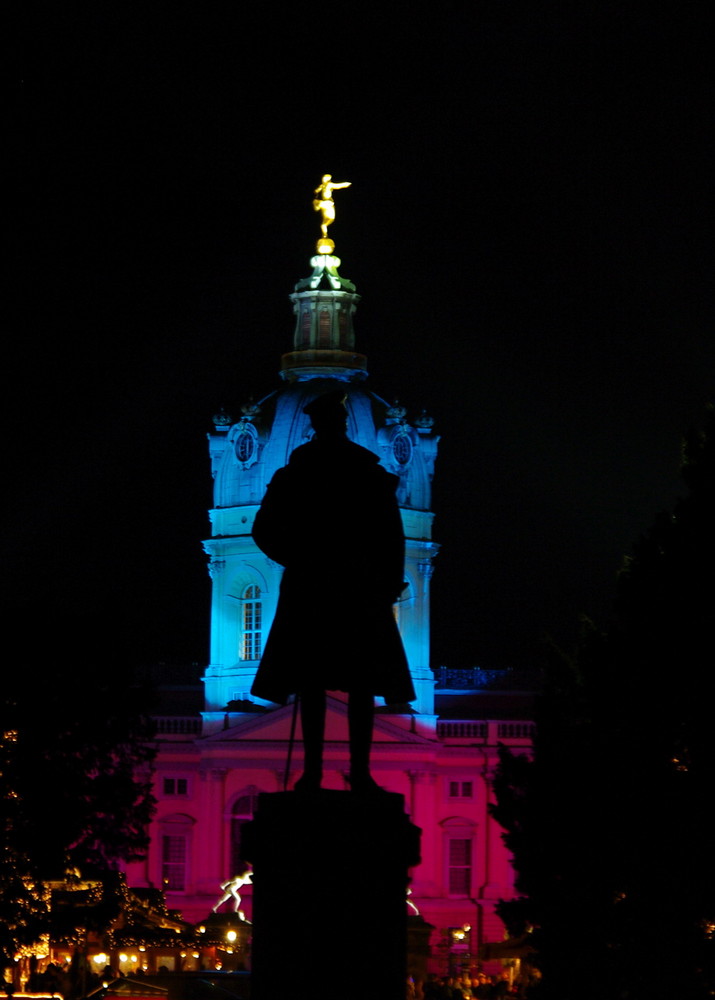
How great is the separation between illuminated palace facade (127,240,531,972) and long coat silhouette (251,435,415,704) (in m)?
69.0

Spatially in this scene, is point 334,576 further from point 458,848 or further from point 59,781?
point 458,848

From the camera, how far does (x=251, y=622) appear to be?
9388 centimetres

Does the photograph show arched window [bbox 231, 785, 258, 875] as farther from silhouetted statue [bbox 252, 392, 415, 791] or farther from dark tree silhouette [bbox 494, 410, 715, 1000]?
silhouetted statue [bbox 252, 392, 415, 791]

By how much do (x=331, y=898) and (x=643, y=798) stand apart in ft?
58.6

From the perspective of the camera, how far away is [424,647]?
95.2 meters

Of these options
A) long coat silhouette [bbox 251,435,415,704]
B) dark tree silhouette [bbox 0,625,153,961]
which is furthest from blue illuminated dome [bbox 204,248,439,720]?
long coat silhouette [bbox 251,435,415,704]

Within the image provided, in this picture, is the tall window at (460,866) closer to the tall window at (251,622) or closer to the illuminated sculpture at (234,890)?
the illuminated sculpture at (234,890)

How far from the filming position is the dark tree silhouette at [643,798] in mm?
37781

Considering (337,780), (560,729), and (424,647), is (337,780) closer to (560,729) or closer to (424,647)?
(424,647)

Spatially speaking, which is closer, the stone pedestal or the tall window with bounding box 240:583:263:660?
the stone pedestal

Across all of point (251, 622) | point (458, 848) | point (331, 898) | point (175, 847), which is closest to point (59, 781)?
point (331, 898)

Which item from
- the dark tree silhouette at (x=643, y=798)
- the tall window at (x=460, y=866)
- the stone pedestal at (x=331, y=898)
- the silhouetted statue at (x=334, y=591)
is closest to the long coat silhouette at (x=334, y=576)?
the silhouetted statue at (x=334, y=591)

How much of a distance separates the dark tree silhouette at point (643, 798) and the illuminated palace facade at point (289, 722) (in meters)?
50.8

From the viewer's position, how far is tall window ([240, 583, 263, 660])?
307 feet
